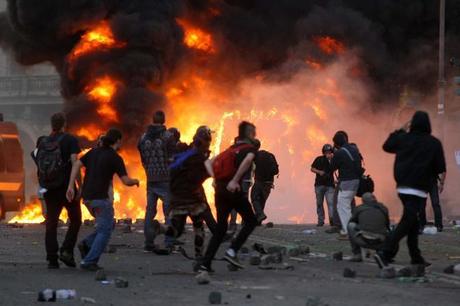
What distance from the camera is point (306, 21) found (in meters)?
26.3

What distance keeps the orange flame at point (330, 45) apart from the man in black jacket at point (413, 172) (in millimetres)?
15727

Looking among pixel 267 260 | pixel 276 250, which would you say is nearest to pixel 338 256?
pixel 276 250

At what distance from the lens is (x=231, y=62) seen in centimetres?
2642

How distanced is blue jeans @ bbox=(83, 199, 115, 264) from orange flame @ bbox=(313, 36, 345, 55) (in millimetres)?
15951

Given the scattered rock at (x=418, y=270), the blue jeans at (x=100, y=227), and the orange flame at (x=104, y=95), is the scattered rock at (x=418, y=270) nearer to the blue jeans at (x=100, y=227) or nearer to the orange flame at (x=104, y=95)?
the blue jeans at (x=100, y=227)

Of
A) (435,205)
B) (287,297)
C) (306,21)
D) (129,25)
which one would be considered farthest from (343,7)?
(287,297)

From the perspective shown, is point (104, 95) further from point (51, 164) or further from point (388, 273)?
point (388, 273)

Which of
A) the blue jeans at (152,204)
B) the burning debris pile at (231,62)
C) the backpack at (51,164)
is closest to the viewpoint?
the backpack at (51,164)

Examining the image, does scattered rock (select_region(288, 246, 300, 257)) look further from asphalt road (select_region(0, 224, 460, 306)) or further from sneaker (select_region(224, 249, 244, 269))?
sneaker (select_region(224, 249, 244, 269))

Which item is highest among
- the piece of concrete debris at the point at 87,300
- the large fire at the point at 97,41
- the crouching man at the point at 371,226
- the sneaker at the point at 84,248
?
the large fire at the point at 97,41

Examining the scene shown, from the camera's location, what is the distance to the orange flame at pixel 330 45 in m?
26.3

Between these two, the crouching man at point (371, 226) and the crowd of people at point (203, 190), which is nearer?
the crowd of people at point (203, 190)

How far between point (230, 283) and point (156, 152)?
3918 mm

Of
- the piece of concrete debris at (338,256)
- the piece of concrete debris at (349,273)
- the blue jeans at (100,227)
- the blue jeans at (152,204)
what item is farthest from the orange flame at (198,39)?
the piece of concrete debris at (349,273)
